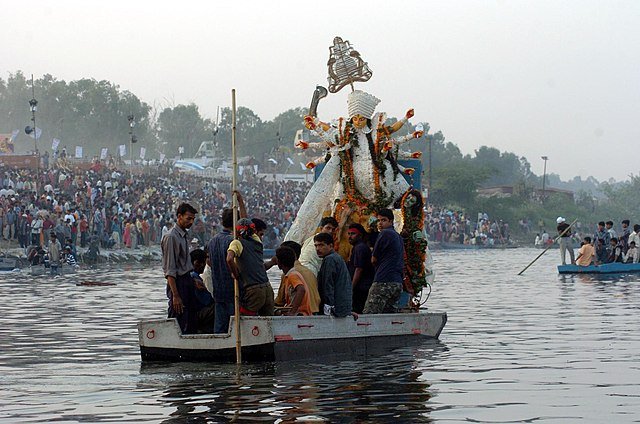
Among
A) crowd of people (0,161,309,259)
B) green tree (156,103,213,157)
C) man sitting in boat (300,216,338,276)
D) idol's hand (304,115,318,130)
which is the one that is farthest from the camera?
green tree (156,103,213,157)

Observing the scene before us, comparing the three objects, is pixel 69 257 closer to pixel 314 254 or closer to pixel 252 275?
pixel 314 254

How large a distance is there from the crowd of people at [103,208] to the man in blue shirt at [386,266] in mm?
19235

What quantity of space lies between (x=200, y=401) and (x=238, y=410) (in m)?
0.69

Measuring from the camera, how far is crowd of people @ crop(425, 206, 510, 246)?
73188mm

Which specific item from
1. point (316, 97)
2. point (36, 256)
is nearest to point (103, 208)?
point (36, 256)

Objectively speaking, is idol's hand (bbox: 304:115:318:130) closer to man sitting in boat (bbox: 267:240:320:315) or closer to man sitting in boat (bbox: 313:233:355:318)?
man sitting in boat (bbox: 267:240:320:315)

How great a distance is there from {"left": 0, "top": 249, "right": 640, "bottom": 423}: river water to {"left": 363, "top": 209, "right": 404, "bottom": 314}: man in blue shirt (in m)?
0.68

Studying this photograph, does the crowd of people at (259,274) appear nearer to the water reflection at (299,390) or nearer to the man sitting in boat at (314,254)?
the man sitting in boat at (314,254)

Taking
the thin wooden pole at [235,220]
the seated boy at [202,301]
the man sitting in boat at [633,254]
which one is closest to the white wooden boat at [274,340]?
the thin wooden pole at [235,220]

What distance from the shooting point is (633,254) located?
37.0 metres

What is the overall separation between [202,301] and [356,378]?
2340mm

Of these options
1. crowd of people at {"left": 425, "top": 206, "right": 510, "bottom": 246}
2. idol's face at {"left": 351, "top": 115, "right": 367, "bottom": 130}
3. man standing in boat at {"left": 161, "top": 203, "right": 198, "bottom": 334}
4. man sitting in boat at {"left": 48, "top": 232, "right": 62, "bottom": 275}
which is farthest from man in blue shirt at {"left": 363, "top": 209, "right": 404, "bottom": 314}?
crowd of people at {"left": 425, "top": 206, "right": 510, "bottom": 246}

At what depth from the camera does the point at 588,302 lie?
24844mm

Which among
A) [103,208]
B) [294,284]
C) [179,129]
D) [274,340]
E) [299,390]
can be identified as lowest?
[299,390]
